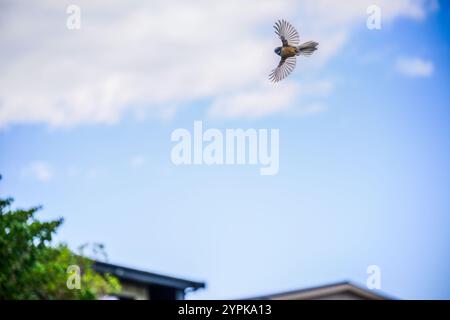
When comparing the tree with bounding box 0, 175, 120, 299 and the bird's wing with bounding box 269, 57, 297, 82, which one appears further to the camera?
the tree with bounding box 0, 175, 120, 299

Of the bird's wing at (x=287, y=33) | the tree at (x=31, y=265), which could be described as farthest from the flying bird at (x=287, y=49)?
the tree at (x=31, y=265)

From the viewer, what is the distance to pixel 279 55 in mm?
10594

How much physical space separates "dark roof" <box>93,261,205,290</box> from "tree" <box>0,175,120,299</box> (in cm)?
167

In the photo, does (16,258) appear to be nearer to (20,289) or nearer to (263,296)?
(20,289)

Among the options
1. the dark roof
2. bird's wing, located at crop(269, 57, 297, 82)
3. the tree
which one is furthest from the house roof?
bird's wing, located at crop(269, 57, 297, 82)

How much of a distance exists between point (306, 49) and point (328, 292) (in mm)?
8529

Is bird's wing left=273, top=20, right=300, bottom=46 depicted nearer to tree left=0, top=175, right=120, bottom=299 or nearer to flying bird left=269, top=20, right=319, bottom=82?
flying bird left=269, top=20, right=319, bottom=82

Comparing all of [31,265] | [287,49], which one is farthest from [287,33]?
[31,265]

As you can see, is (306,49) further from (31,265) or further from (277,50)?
(31,265)

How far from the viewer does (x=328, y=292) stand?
1784 cm

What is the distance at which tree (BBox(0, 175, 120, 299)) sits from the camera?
14039mm
